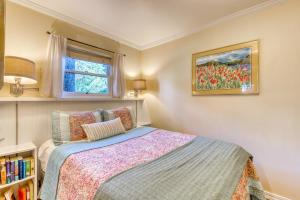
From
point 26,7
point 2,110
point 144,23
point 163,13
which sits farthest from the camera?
point 144,23

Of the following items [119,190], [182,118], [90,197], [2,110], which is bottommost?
[90,197]

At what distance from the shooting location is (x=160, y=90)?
315 centimetres

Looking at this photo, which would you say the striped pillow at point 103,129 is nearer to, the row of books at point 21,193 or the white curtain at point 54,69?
the white curtain at point 54,69

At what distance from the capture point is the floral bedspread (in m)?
1.08

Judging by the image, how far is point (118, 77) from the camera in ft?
9.36

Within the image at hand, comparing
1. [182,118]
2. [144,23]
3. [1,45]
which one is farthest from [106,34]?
[1,45]

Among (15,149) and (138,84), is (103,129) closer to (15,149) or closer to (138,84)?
(15,149)

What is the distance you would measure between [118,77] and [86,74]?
557mm

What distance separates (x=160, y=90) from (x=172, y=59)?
0.66 meters

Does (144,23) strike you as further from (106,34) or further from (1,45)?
(1,45)

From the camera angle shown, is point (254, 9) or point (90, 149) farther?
point (254, 9)

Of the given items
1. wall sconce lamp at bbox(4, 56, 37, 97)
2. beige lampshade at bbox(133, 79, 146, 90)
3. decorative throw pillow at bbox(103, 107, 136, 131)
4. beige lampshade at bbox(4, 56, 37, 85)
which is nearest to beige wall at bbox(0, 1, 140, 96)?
wall sconce lamp at bbox(4, 56, 37, 97)

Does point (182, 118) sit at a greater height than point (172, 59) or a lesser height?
lesser

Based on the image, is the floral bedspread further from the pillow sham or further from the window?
the window
